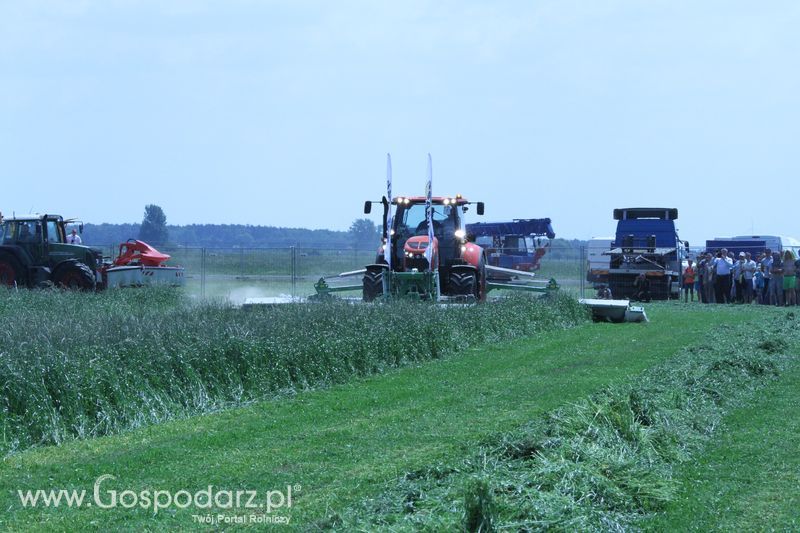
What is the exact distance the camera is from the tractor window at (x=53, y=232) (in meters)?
28.7

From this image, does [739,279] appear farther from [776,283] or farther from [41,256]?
[41,256]

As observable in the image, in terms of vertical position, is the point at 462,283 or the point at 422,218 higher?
the point at 422,218

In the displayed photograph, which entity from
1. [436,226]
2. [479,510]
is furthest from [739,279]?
[479,510]

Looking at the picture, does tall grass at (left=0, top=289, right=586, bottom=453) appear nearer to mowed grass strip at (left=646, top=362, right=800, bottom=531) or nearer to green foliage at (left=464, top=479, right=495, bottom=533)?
green foliage at (left=464, top=479, right=495, bottom=533)

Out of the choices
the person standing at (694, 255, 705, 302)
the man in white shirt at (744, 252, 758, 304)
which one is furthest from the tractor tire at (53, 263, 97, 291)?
the man in white shirt at (744, 252, 758, 304)

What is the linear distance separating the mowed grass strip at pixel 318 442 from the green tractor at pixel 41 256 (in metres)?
17.1

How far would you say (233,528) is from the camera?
623 cm

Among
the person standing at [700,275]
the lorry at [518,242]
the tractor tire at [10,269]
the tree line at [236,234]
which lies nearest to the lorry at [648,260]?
the person standing at [700,275]

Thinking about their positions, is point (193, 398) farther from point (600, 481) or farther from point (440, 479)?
point (600, 481)

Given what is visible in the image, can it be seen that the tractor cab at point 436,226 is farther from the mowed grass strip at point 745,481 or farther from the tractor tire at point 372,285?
the mowed grass strip at point 745,481

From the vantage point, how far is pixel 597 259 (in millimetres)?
40094

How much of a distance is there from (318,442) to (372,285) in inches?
462

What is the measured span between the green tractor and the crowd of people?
18717 millimetres

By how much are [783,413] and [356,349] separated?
5.34 m
